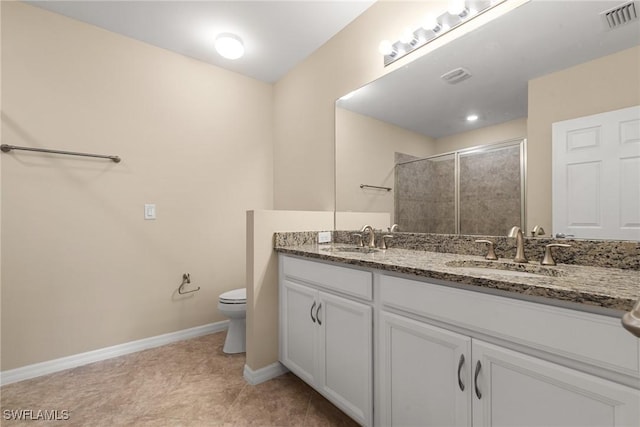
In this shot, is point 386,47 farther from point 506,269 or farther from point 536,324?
point 536,324

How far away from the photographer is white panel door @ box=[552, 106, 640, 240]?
3.22 ft

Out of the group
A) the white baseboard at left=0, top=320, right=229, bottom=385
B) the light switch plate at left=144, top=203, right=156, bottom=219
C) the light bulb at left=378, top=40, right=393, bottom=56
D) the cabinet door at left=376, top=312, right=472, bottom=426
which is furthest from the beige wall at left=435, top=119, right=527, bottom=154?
the white baseboard at left=0, top=320, right=229, bottom=385

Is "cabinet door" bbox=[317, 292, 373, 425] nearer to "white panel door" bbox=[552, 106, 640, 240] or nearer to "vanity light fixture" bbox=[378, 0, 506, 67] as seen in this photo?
"white panel door" bbox=[552, 106, 640, 240]

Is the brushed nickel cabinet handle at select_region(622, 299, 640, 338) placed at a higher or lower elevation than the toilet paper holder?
higher

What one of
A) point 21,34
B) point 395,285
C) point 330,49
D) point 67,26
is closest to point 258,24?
point 330,49

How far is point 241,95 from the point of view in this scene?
2756 mm

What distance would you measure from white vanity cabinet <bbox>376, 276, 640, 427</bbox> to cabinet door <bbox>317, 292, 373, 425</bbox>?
71 millimetres

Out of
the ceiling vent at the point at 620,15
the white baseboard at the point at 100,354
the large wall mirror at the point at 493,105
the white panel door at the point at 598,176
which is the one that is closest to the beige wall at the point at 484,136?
the large wall mirror at the point at 493,105

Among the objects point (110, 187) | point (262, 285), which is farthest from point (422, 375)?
point (110, 187)

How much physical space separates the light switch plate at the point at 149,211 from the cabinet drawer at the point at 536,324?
211cm

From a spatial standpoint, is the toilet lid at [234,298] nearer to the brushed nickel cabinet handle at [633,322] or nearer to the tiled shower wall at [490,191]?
the tiled shower wall at [490,191]

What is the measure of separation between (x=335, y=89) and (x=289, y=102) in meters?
0.66

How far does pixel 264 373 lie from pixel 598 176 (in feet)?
6.34

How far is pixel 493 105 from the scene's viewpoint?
137 centimetres
